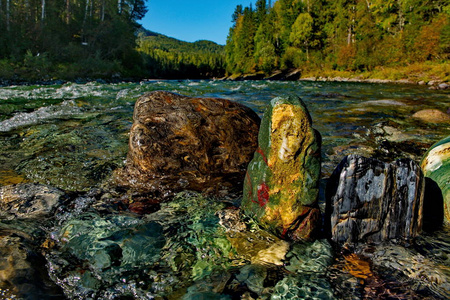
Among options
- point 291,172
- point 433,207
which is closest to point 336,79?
point 433,207

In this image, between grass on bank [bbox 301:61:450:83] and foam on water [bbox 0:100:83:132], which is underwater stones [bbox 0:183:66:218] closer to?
foam on water [bbox 0:100:83:132]

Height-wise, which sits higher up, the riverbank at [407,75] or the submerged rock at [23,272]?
the riverbank at [407,75]

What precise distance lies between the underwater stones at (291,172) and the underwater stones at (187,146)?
3.68 feet

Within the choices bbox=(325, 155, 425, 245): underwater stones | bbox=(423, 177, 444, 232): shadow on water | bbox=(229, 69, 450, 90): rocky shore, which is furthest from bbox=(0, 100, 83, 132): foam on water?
bbox=(229, 69, 450, 90): rocky shore

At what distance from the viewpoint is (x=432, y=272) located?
1.79 metres

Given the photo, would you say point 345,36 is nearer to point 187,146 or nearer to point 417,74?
point 417,74

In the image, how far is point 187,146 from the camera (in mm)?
3770

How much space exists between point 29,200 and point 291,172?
8.43 ft

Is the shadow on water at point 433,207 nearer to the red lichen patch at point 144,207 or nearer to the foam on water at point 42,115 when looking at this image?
the red lichen patch at point 144,207

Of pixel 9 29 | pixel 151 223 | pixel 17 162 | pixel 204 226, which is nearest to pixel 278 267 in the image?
pixel 204 226

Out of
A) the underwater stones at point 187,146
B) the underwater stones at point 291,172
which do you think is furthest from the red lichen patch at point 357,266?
the underwater stones at point 187,146

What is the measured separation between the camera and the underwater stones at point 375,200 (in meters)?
2.10

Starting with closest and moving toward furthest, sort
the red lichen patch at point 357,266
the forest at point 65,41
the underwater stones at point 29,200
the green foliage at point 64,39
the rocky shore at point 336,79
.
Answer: the red lichen patch at point 357,266 → the underwater stones at point 29,200 → the rocky shore at point 336,79 → the forest at point 65,41 → the green foliage at point 64,39

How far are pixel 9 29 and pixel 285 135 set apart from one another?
123ft
